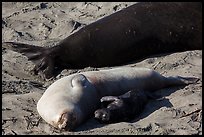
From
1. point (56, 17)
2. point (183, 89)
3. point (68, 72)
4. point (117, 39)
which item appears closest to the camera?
point (183, 89)

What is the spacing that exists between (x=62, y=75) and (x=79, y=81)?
3.86ft

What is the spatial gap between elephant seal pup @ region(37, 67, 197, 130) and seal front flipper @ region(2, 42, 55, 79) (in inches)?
42.1

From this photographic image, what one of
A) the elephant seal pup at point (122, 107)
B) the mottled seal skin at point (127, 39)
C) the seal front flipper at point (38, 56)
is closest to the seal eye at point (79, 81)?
the elephant seal pup at point (122, 107)

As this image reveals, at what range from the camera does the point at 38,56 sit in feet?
23.1

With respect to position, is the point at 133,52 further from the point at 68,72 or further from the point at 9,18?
the point at 9,18

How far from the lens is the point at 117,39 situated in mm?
7289

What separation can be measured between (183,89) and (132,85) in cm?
50

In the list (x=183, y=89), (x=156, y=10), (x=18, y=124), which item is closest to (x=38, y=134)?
(x=18, y=124)

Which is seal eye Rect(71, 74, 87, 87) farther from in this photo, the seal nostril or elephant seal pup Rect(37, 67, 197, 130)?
the seal nostril

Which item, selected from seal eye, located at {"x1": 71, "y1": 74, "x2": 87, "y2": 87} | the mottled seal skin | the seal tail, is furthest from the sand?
seal eye, located at {"x1": 71, "y1": 74, "x2": 87, "y2": 87}

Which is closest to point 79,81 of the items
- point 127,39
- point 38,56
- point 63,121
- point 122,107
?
point 122,107

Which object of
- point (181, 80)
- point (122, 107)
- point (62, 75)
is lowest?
point (62, 75)

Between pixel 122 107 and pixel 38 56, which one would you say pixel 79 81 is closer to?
pixel 122 107

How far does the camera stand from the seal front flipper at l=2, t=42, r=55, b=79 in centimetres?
679
